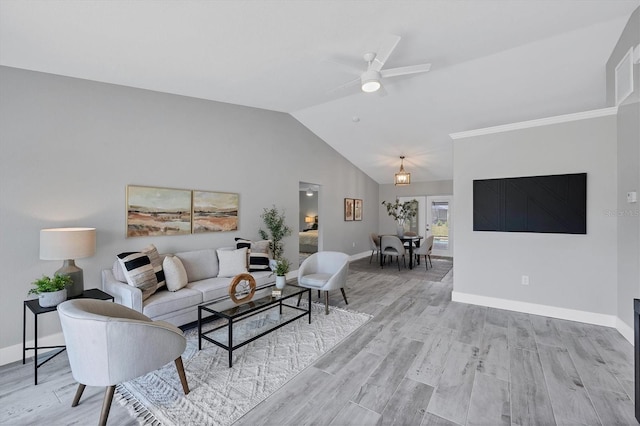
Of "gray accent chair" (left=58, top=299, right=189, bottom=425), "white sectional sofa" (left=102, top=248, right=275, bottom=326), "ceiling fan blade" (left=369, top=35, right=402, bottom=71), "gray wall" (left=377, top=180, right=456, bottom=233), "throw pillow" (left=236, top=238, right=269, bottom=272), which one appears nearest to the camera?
"gray accent chair" (left=58, top=299, right=189, bottom=425)

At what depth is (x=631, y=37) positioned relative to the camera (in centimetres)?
279

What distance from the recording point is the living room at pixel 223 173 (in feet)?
8.78

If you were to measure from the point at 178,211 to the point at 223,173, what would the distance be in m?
0.93

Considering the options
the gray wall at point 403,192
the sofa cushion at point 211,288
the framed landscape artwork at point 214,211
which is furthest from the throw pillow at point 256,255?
the gray wall at point 403,192

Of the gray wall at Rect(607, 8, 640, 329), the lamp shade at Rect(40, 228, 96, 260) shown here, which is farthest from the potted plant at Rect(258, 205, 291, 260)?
the gray wall at Rect(607, 8, 640, 329)

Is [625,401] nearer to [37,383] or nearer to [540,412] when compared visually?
[540,412]

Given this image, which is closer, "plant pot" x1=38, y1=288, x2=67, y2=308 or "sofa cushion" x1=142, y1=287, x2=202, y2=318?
"plant pot" x1=38, y1=288, x2=67, y2=308

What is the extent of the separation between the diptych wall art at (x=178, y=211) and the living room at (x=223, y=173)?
11cm

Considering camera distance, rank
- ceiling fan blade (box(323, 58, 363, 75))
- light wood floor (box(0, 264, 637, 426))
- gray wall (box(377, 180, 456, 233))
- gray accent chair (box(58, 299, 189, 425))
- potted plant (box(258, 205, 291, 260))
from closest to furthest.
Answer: gray accent chair (box(58, 299, 189, 425))
light wood floor (box(0, 264, 637, 426))
ceiling fan blade (box(323, 58, 363, 75))
potted plant (box(258, 205, 291, 260))
gray wall (box(377, 180, 456, 233))

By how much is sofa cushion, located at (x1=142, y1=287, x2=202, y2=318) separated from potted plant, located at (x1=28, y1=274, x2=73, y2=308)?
0.65 metres

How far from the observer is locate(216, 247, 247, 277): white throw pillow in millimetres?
3881

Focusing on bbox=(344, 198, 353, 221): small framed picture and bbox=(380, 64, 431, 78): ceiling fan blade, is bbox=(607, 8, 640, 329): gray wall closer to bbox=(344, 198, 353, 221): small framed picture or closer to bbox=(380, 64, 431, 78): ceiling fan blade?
bbox=(380, 64, 431, 78): ceiling fan blade

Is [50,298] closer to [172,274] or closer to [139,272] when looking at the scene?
[139,272]

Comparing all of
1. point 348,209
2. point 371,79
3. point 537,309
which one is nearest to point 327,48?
point 371,79
